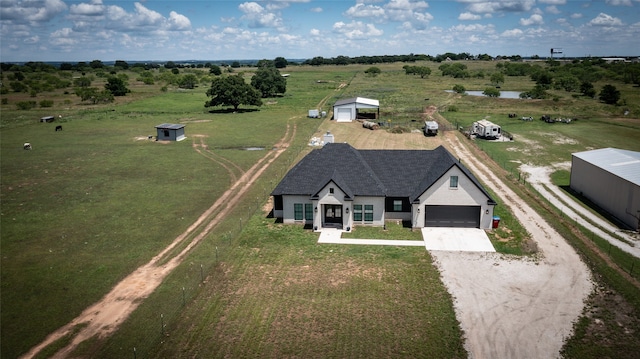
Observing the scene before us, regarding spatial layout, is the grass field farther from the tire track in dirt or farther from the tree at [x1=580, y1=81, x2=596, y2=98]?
the tree at [x1=580, y1=81, x2=596, y2=98]

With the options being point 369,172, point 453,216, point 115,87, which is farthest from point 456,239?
point 115,87

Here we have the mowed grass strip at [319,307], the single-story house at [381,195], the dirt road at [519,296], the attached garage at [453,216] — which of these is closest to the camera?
the mowed grass strip at [319,307]

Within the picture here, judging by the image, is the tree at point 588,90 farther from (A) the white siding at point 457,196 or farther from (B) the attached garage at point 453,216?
(A) the white siding at point 457,196

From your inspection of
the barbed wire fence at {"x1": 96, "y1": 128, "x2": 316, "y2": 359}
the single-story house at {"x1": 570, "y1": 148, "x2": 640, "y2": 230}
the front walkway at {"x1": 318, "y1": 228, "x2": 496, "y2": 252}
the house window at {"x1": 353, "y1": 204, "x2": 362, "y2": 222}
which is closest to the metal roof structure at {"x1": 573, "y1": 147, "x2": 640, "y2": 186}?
the single-story house at {"x1": 570, "y1": 148, "x2": 640, "y2": 230}

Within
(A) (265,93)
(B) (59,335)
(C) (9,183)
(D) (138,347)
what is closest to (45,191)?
(C) (9,183)

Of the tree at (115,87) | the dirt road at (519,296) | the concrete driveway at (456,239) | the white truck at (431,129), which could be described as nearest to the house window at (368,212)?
the concrete driveway at (456,239)

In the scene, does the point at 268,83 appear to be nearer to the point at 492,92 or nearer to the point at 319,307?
the point at 492,92

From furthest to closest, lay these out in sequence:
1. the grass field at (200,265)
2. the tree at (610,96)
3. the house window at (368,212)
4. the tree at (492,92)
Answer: the tree at (492,92) → the tree at (610,96) → the house window at (368,212) → the grass field at (200,265)

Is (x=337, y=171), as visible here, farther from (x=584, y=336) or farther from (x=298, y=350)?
(x=584, y=336)

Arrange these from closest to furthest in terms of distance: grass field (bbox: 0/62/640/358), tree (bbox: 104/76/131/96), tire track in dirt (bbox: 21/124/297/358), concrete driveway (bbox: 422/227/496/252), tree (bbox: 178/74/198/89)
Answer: grass field (bbox: 0/62/640/358), tire track in dirt (bbox: 21/124/297/358), concrete driveway (bbox: 422/227/496/252), tree (bbox: 104/76/131/96), tree (bbox: 178/74/198/89)
